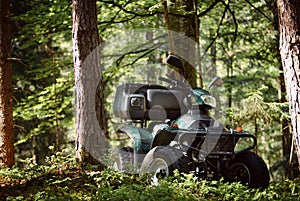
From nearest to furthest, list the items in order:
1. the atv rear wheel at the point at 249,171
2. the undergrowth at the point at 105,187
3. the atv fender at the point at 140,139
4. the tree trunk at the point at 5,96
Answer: the undergrowth at the point at 105,187 → the atv rear wheel at the point at 249,171 → the atv fender at the point at 140,139 → the tree trunk at the point at 5,96

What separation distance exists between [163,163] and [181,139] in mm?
482

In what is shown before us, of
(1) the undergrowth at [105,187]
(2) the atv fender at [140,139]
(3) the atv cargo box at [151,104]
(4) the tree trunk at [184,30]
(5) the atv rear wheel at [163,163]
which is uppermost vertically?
(4) the tree trunk at [184,30]

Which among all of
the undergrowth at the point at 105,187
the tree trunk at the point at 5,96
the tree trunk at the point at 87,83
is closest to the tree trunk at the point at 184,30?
the tree trunk at the point at 87,83

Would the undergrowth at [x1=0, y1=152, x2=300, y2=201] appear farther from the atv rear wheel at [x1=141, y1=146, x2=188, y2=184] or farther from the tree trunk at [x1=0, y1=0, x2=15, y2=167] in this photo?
the tree trunk at [x1=0, y1=0, x2=15, y2=167]

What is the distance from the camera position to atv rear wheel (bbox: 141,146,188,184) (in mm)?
6133

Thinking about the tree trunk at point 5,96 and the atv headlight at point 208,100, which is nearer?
the atv headlight at point 208,100

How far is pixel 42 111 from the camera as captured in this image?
1253 centimetres

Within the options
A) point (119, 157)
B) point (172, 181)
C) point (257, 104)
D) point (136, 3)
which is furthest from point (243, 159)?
point (136, 3)

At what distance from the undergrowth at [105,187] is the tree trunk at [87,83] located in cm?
37

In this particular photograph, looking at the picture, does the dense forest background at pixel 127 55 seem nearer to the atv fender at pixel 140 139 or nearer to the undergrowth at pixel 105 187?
the undergrowth at pixel 105 187

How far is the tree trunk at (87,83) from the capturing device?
22.5 ft

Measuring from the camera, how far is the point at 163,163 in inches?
252

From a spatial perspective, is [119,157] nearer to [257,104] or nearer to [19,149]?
[257,104]

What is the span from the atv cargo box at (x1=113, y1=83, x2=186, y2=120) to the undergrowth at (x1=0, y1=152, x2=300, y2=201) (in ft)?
4.52
